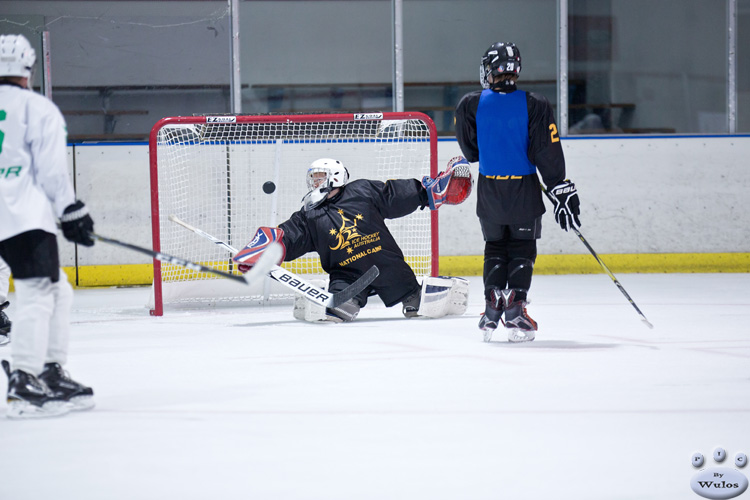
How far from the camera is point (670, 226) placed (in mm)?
7129

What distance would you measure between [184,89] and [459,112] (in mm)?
4711

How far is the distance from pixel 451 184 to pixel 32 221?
2.56 meters

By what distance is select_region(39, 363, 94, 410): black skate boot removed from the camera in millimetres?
2703

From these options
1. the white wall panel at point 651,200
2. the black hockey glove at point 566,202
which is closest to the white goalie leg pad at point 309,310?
the black hockey glove at point 566,202

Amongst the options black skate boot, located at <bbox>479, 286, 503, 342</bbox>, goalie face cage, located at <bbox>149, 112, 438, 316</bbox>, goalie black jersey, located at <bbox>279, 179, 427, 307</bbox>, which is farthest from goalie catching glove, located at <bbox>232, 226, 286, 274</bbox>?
black skate boot, located at <bbox>479, 286, 503, 342</bbox>

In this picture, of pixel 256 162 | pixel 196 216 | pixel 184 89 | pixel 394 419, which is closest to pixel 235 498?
pixel 394 419

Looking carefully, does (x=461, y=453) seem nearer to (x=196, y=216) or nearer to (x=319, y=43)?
(x=196, y=216)

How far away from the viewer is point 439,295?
15.8ft

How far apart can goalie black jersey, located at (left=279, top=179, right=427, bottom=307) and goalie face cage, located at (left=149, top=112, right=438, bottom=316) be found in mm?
544

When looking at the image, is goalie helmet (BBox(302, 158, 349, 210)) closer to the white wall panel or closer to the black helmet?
the black helmet

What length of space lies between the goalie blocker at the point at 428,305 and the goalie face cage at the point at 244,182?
0.55m

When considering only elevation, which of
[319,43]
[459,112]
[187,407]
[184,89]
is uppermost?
[319,43]

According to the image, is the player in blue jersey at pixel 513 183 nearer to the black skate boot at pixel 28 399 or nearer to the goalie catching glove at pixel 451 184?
Result: the goalie catching glove at pixel 451 184
